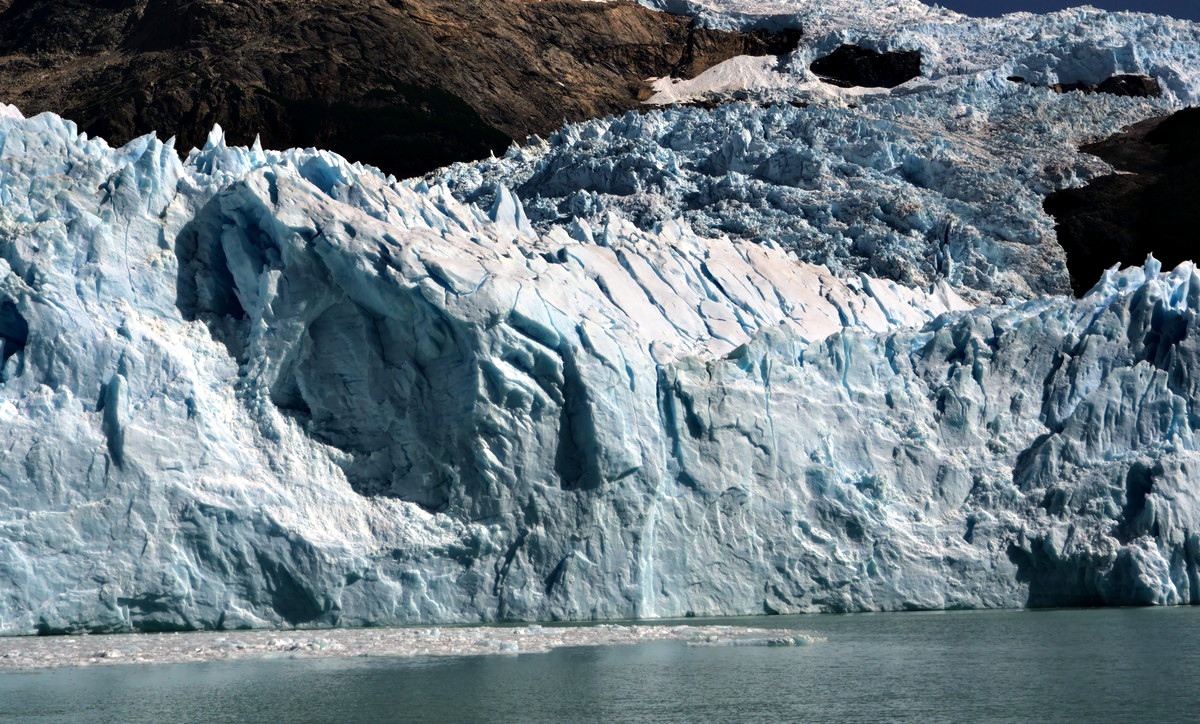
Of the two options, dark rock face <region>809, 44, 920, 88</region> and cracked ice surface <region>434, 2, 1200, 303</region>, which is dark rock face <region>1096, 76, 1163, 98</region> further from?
dark rock face <region>809, 44, 920, 88</region>

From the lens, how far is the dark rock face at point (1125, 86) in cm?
5281

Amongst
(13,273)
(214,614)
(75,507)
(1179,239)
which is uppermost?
(1179,239)

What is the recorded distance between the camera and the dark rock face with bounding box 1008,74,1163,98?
52.8 metres

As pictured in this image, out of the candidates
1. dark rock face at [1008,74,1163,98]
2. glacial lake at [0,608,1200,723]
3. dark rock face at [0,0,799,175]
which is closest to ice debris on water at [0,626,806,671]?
glacial lake at [0,608,1200,723]

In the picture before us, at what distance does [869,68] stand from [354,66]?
70.2 feet

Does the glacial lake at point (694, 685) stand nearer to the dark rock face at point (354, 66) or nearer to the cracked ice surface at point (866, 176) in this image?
the cracked ice surface at point (866, 176)

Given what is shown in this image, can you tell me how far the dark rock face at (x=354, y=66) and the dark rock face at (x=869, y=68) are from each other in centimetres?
562

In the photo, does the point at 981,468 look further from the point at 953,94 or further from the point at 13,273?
the point at 953,94

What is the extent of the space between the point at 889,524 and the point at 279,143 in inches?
1727

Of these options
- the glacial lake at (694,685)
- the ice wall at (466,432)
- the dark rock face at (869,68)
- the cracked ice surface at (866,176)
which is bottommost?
the glacial lake at (694,685)

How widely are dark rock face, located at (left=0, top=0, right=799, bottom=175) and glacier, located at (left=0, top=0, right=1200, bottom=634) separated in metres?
38.0

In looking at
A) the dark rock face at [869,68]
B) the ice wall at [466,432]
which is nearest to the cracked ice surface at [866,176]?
the ice wall at [466,432]

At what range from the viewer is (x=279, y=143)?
6138cm

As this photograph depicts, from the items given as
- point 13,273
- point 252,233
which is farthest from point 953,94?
point 13,273
